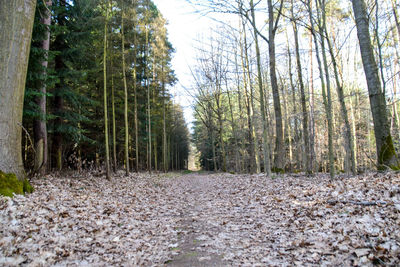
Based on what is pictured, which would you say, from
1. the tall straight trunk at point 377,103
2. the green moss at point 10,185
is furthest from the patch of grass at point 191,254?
the tall straight trunk at point 377,103

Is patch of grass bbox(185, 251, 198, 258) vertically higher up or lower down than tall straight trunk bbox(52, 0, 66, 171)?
lower down

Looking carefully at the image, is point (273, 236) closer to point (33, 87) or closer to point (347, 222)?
point (347, 222)

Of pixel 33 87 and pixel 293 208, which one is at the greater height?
pixel 33 87

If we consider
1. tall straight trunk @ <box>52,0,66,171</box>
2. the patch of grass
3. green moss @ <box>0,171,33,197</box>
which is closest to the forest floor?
the patch of grass

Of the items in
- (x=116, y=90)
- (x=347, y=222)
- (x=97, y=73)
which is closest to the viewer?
(x=347, y=222)

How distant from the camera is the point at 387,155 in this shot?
6750mm

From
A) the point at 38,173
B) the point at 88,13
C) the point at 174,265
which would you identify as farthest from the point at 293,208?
the point at 88,13

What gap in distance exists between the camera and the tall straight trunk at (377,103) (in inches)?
263

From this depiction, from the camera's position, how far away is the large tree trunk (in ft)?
15.6

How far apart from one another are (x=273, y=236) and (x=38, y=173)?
8.27 m

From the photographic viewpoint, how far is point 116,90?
621 inches

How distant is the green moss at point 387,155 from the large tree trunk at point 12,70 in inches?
365

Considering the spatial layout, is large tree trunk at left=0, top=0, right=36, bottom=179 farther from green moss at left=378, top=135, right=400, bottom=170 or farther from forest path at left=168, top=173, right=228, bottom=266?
green moss at left=378, top=135, right=400, bottom=170

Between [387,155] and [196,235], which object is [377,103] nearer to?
[387,155]
